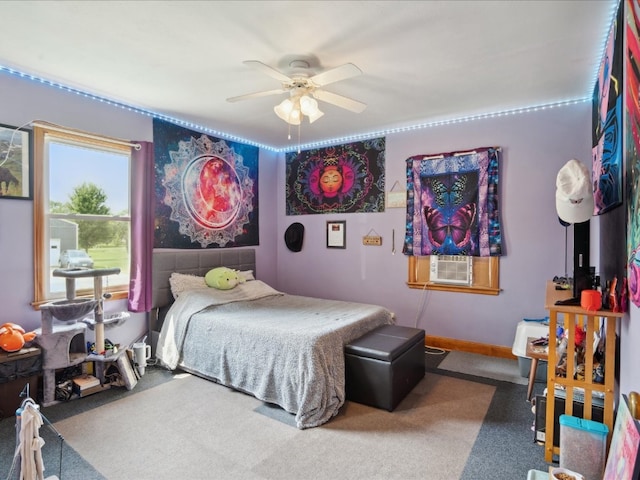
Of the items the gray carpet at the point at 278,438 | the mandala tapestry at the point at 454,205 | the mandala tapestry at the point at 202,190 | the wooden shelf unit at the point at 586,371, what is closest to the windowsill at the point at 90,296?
the mandala tapestry at the point at 202,190

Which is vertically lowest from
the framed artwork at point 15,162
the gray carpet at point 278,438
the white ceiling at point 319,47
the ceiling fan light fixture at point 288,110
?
the gray carpet at point 278,438

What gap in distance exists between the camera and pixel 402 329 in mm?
3283

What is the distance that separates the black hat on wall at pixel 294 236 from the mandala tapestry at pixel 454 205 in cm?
156

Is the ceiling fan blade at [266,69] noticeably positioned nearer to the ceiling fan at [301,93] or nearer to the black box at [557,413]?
the ceiling fan at [301,93]

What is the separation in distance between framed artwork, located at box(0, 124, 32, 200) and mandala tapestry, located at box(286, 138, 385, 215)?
304cm

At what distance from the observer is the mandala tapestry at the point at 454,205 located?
12.3 ft

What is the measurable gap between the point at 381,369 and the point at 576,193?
1.70 metres

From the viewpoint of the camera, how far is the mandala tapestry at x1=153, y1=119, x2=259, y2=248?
3.85 metres

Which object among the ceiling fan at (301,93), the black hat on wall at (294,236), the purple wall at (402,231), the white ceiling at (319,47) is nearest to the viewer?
the white ceiling at (319,47)

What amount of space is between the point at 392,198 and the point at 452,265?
3.48 ft

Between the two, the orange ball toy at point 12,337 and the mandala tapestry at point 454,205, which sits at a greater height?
the mandala tapestry at point 454,205

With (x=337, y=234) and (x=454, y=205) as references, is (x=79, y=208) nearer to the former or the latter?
(x=337, y=234)

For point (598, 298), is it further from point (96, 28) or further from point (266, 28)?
point (96, 28)

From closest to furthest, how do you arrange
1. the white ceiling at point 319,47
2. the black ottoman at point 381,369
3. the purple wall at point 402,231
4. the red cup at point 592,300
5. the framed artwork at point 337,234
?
the red cup at point 592,300
the white ceiling at point 319,47
the black ottoman at point 381,369
the purple wall at point 402,231
the framed artwork at point 337,234
